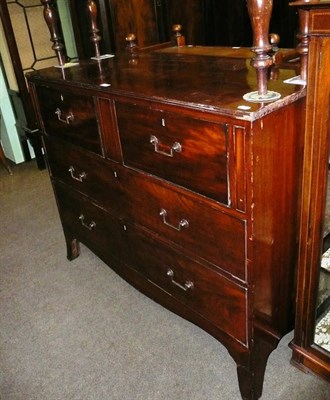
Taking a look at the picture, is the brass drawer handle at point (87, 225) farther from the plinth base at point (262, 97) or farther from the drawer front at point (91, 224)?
the plinth base at point (262, 97)

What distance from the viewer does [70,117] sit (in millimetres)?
1745

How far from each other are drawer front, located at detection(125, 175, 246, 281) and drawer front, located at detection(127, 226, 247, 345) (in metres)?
0.07

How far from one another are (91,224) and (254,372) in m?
1.02

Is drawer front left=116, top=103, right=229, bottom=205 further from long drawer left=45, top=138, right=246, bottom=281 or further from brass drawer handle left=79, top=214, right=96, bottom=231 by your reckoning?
brass drawer handle left=79, top=214, right=96, bottom=231

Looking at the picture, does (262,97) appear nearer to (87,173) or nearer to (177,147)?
(177,147)

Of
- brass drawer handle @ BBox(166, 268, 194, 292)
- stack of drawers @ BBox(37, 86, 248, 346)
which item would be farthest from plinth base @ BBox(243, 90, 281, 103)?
brass drawer handle @ BBox(166, 268, 194, 292)

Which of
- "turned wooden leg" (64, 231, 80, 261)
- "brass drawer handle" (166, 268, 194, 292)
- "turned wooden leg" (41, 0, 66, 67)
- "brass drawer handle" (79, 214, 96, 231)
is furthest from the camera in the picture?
"turned wooden leg" (64, 231, 80, 261)

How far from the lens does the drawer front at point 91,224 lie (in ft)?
6.15

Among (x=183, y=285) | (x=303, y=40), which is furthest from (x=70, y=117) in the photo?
(x=303, y=40)

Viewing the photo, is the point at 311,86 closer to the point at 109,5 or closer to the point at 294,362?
the point at 294,362

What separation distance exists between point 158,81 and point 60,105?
1.78 ft

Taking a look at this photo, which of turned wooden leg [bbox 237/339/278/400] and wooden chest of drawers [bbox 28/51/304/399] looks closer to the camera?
wooden chest of drawers [bbox 28/51/304/399]

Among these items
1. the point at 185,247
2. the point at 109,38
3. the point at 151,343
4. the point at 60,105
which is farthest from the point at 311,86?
the point at 109,38

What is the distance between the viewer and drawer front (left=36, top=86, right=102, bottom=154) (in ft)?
5.35
